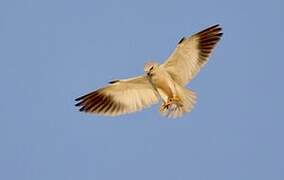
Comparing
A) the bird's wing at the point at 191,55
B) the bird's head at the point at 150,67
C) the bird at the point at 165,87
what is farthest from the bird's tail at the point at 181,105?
the bird's head at the point at 150,67

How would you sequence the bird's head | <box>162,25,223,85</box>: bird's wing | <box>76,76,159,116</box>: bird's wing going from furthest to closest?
<box>76,76,159,116</box>: bird's wing < <box>162,25,223,85</box>: bird's wing < the bird's head

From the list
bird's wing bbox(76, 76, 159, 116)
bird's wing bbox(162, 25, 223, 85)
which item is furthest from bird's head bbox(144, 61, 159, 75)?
bird's wing bbox(76, 76, 159, 116)

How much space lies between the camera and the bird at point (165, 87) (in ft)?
31.3

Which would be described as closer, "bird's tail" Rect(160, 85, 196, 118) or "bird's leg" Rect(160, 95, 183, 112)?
"bird's leg" Rect(160, 95, 183, 112)

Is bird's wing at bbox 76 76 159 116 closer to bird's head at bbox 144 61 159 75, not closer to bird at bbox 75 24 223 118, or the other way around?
bird at bbox 75 24 223 118

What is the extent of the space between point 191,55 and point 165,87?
1.08 meters

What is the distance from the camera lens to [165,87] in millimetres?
9516

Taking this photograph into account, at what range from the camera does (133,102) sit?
33.8ft

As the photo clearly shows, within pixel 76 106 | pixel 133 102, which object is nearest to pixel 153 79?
pixel 133 102

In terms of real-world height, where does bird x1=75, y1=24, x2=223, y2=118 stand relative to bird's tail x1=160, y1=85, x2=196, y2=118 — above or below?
above

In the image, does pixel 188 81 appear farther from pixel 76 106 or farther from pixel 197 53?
pixel 76 106

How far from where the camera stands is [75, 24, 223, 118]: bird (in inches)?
376

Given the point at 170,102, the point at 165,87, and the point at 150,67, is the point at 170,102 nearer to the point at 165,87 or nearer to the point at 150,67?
the point at 165,87

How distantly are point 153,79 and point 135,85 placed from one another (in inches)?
27.6
